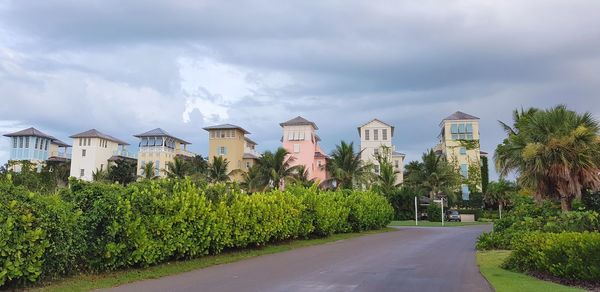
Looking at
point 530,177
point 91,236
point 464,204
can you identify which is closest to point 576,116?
point 530,177

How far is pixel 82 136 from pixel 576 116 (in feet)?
224

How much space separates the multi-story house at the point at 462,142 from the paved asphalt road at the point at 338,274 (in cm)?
5621

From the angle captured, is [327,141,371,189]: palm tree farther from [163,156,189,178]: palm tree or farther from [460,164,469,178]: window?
[460,164,469,178]: window

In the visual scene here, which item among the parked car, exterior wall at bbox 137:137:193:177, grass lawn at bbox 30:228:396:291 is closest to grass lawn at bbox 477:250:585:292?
grass lawn at bbox 30:228:396:291

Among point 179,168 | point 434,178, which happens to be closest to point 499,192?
point 434,178

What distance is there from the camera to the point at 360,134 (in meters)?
73.3

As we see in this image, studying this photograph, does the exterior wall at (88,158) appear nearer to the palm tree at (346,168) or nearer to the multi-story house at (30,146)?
the multi-story house at (30,146)

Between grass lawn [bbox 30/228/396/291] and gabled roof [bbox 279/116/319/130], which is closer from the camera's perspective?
grass lawn [bbox 30/228/396/291]

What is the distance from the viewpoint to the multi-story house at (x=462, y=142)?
232 ft

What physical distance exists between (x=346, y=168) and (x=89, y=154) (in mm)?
40155

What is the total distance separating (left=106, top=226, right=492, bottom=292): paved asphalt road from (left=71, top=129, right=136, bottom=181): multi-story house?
61374 mm

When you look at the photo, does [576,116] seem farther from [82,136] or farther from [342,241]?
[82,136]

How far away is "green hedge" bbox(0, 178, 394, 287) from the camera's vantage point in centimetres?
904

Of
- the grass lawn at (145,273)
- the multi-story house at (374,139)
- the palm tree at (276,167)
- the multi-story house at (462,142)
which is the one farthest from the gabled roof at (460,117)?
the grass lawn at (145,273)
